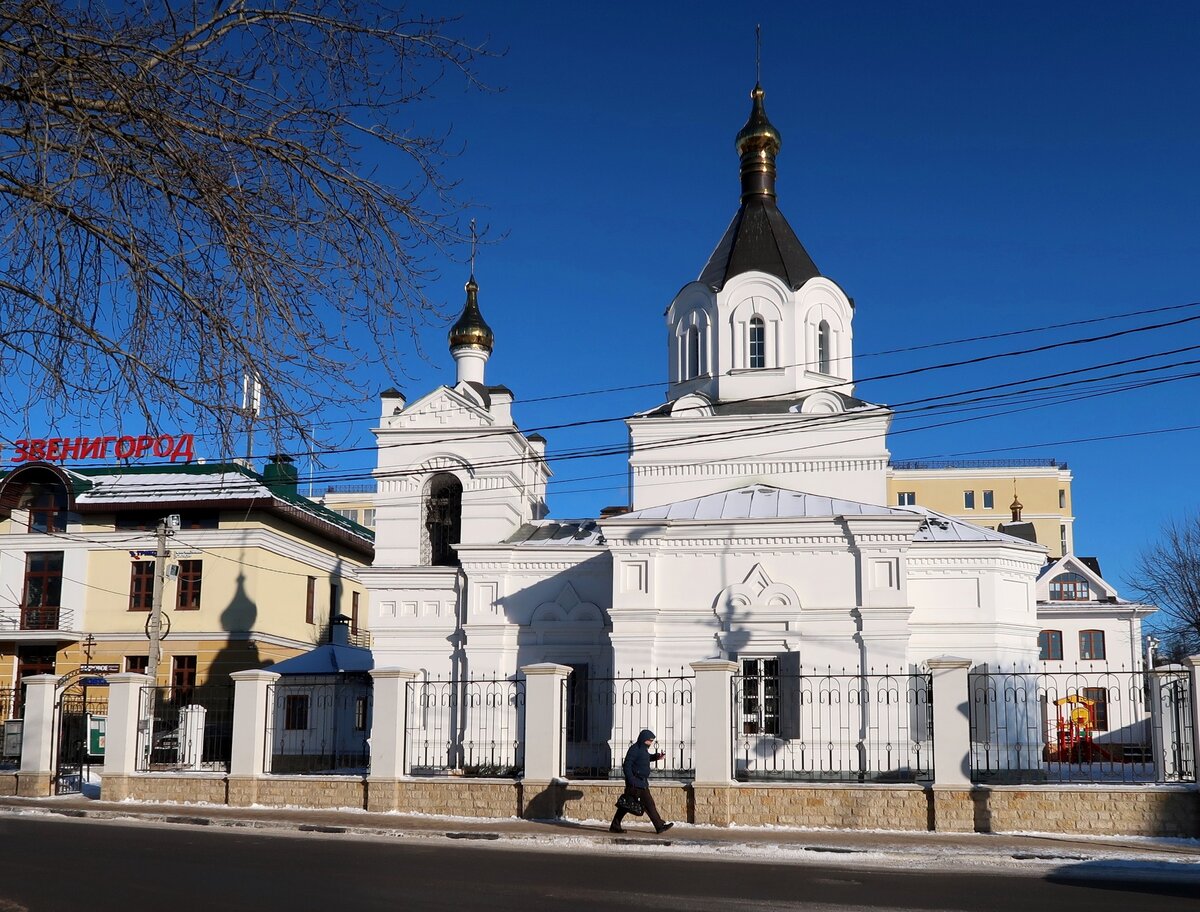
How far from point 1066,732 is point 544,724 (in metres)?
16.5

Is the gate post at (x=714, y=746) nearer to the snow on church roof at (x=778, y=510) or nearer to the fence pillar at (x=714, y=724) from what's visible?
the fence pillar at (x=714, y=724)

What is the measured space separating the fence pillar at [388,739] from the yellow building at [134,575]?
49.6 ft

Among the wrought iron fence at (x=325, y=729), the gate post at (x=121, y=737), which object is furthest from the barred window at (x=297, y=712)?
the gate post at (x=121, y=737)

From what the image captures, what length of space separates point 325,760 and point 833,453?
11.5 m

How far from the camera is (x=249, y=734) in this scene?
17141 mm

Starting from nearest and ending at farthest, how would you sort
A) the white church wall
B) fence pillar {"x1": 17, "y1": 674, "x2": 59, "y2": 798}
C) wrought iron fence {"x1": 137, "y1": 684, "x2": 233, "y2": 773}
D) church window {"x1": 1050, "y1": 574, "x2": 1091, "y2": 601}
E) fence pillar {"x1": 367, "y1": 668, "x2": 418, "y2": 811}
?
fence pillar {"x1": 367, "y1": 668, "x2": 418, "y2": 811} → fence pillar {"x1": 17, "y1": 674, "x2": 59, "y2": 798} → wrought iron fence {"x1": 137, "y1": 684, "x2": 233, "y2": 773} → the white church wall → church window {"x1": 1050, "y1": 574, "x2": 1091, "y2": 601}

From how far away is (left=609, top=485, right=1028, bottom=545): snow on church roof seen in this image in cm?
2117

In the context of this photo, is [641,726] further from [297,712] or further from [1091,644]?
[1091,644]

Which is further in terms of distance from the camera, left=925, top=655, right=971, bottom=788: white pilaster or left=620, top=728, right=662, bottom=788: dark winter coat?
left=925, top=655, right=971, bottom=788: white pilaster

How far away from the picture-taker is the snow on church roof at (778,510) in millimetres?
21172

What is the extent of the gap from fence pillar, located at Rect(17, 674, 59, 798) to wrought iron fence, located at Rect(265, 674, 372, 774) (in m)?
3.63

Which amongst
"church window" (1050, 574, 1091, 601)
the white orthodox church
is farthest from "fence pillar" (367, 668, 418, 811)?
"church window" (1050, 574, 1091, 601)

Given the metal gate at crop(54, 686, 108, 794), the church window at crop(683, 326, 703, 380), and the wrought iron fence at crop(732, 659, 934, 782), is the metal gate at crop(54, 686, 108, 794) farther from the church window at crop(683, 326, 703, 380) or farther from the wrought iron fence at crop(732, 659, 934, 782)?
the church window at crop(683, 326, 703, 380)

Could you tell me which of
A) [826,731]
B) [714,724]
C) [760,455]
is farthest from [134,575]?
[714,724]
